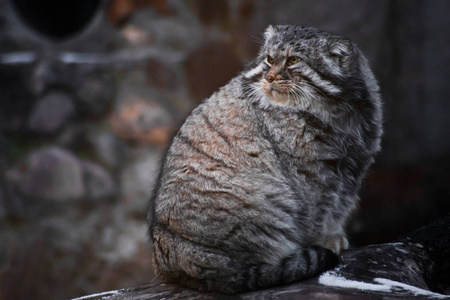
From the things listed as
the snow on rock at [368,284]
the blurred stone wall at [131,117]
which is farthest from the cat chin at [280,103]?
the snow on rock at [368,284]

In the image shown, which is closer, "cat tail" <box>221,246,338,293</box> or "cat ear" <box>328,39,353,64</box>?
"cat tail" <box>221,246,338,293</box>

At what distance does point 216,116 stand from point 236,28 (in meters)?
0.93

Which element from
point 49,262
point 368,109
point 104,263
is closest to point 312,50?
point 368,109

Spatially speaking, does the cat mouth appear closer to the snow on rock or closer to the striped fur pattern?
the striped fur pattern

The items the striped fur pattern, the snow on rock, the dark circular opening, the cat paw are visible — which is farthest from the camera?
the dark circular opening

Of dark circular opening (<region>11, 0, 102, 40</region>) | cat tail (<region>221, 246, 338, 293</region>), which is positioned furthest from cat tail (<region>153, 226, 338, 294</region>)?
dark circular opening (<region>11, 0, 102, 40</region>)

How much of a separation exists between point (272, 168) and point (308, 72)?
0.57 m

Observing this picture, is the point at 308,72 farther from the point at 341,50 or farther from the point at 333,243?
the point at 333,243

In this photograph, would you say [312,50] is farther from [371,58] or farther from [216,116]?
[371,58]

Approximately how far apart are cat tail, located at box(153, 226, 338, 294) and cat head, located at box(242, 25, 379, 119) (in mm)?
828

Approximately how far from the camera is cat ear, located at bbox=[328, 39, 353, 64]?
311 centimetres

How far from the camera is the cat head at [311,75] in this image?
3.12 metres

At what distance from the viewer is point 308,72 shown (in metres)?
3.11

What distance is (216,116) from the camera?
10.7 feet
